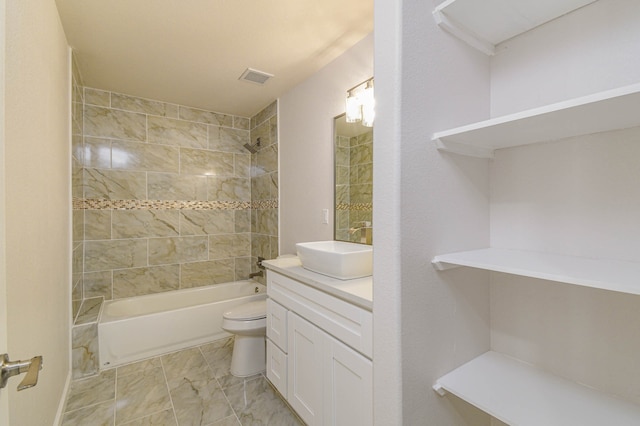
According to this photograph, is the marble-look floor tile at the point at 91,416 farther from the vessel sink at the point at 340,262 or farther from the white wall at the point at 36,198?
the vessel sink at the point at 340,262

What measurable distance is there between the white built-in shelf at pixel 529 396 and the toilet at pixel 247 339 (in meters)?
1.54

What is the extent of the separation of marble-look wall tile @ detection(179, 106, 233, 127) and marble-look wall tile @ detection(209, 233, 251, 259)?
137 cm

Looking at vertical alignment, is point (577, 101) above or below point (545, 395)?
above

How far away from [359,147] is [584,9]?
1.26 meters

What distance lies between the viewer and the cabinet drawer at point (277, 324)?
1.80 meters

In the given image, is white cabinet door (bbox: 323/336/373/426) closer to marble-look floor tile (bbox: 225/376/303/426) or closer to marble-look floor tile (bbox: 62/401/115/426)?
marble-look floor tile (bbox: 225/376/303/426)

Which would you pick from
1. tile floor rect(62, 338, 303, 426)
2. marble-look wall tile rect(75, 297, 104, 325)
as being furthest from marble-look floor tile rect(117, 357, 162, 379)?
marble-look wall tile rect(75, 297, 104, 325)

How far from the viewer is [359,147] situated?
205 centimetres

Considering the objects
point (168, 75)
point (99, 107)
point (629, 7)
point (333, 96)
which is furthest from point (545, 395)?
point (99, 107)

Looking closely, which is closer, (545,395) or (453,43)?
(545,395)

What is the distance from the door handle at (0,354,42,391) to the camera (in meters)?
0.60

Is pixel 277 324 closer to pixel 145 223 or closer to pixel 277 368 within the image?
pixel 277 368

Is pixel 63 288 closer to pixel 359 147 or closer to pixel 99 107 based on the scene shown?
pixel 99 107

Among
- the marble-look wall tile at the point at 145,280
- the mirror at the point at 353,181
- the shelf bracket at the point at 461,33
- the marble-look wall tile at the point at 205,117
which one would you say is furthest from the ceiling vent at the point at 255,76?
the marble-look wall tile at the point at 145,280
